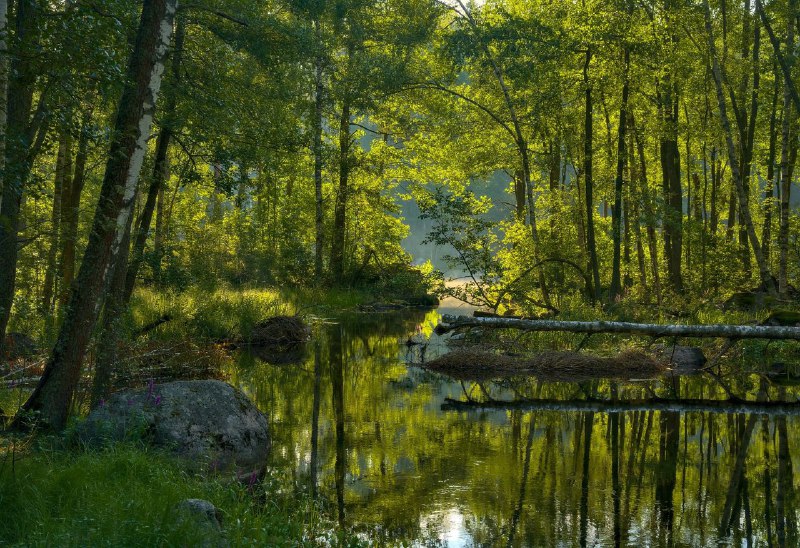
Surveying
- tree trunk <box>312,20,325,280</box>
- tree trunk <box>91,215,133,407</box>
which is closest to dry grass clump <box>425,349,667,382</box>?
tree trunk <box>91,215,133,407</box>

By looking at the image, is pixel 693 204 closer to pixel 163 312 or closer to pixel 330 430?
pixel 163 312

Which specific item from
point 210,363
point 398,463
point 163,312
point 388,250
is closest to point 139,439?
point 398,463

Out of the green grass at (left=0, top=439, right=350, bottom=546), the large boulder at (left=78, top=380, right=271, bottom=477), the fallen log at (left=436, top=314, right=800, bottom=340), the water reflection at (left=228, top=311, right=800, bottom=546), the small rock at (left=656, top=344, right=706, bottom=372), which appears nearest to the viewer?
the green grass at (left=0, top=439, right=350, bottom=546)

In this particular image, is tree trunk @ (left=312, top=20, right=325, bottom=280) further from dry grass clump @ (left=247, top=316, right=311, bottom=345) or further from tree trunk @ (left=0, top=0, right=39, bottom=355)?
tree trunk @ (left=0, top=0, right=39, bottom=355)

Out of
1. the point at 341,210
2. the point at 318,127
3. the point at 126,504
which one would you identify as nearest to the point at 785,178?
the point at 318,127

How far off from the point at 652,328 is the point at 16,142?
404 inches

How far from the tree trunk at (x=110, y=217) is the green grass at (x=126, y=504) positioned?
0.91 metres

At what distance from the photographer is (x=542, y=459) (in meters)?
7.82

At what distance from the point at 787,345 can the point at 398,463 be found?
11.3m

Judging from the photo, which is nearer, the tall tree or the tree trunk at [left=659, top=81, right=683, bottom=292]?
the tall tree

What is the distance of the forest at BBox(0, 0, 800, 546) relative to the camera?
21.8 feet

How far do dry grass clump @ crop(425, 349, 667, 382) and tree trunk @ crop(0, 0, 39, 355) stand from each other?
24.5ft

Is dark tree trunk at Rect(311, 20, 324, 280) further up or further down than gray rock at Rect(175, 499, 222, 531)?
further up

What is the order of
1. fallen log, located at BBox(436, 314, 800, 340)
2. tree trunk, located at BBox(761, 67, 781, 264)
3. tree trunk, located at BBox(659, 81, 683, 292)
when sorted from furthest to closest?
tree trunk, located at BBox(761, 67, 781, 264)
tree trunk, located at BBox(659, 81, 683, 292)
fallen log, located at BBox(436, 314, 800, 340)
